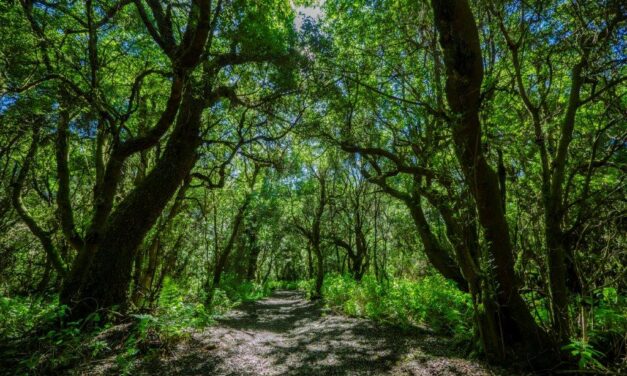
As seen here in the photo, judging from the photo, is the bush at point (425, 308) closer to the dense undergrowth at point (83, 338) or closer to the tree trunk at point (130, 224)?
the dense undergrowth at point (83, 338)

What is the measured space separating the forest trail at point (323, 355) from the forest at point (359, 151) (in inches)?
1.9

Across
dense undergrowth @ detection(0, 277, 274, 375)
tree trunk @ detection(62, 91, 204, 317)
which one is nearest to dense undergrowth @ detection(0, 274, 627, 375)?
dense undergrowth @ detection(0, 277, 274, 375)

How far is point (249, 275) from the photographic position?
25.1 m

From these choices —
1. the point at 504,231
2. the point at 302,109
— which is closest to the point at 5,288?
the point at 302,109

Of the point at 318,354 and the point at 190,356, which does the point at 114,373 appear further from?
the point at 318,354

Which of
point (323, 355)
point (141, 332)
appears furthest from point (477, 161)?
point (141, 332)

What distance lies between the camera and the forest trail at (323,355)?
4.28 metres

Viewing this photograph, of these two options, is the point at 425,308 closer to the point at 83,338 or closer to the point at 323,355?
the point at 323,355

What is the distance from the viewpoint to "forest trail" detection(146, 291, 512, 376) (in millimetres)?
4281

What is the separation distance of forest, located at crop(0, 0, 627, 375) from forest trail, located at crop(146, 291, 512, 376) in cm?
5

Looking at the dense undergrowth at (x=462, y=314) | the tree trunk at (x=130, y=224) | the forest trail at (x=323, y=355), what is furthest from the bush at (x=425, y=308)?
the tree trunk at (x=130, y=224)

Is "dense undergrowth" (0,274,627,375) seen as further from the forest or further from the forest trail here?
the forest trail

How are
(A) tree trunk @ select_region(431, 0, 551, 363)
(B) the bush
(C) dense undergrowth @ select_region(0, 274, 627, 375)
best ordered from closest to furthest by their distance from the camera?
(A) tree trunk @ select_region(431, 0, 551, 363)
(C) dense undergrowth @ select_region(0, 274, 627, 375)
(B) the bush

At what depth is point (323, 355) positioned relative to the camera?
5.41 metres
